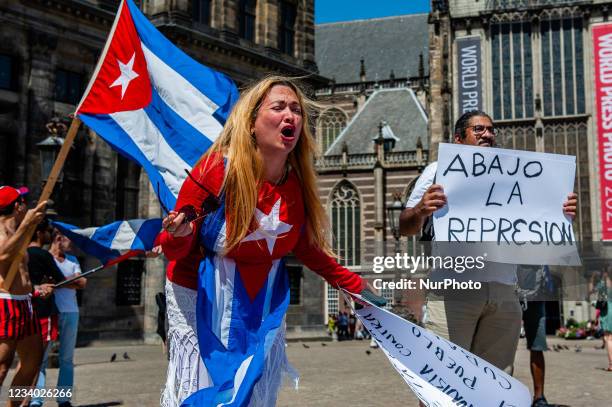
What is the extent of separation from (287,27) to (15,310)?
2207 centimetres

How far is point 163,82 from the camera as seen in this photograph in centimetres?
573

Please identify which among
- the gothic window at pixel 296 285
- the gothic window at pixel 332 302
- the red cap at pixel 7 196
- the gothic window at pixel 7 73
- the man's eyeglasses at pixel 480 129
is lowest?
the gothic window at pixel 332 302

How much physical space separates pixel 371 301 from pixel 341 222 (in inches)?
1644

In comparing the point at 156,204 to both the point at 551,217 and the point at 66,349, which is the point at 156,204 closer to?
the point at 66,349

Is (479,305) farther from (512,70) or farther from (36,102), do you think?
(512,70)

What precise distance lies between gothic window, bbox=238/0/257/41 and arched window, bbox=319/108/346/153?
1122 inches

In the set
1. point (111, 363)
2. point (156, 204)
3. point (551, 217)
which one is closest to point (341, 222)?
point (156, 204)

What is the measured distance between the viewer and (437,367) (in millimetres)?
3369

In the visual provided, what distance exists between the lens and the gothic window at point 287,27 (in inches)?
1004

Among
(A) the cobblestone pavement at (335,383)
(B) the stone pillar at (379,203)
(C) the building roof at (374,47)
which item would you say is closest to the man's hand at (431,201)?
(A) the cobblestone pavement at (335,383)

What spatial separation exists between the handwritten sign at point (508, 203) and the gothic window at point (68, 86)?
16776 millimetres

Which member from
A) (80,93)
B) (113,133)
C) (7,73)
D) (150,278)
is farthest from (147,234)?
(150,278)

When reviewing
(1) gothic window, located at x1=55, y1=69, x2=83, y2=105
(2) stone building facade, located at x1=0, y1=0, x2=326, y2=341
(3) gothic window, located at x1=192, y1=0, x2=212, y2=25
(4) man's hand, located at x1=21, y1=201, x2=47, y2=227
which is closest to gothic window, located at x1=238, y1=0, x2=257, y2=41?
(2) stone building facade, located at x1=0, y1=0, x2=326, y2=341

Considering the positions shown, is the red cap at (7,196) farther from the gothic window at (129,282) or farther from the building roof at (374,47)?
the building roof at (374,47)
